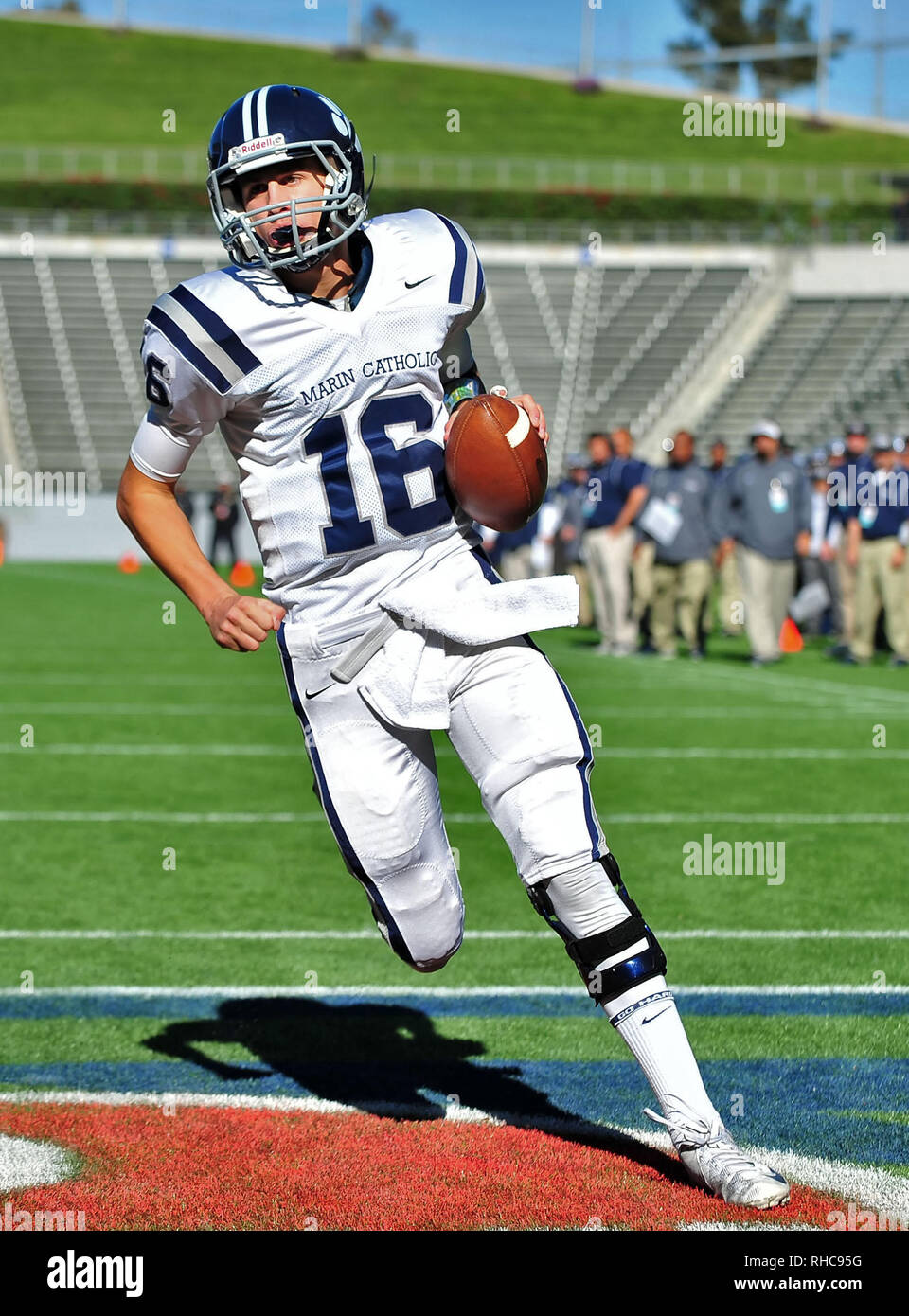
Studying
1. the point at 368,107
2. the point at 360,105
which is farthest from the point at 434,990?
the point at 360,105

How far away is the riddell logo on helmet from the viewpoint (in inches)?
135

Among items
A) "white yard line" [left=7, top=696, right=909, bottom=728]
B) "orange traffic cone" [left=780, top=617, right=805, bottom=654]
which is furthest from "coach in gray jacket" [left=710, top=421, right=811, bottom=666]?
"white yard line" [left=7, top=696, right=909, bottom=728]

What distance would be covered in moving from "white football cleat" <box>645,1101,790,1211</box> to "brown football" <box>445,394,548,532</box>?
1.20 metres

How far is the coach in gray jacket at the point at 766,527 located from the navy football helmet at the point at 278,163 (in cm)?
1066

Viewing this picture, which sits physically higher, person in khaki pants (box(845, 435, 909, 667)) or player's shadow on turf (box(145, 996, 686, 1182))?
player's shadow on turf (box(145, 996, 686, 1182))

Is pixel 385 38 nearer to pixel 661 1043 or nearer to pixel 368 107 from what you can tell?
pixel 368 107

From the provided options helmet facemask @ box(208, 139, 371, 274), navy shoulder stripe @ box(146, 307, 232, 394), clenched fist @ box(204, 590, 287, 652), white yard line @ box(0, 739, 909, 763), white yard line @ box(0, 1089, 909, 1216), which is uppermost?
helmet facemask @ box(208, 139, 371, 274)

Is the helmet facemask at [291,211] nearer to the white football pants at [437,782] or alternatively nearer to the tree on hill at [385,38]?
the white football pants at [437,782]

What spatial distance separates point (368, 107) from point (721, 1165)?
55326mm

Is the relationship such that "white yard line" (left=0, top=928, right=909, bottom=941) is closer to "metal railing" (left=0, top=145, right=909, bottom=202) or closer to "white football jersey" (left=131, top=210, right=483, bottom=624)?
"white football jersey" (left=131, top=210, right=483, bottom=624)

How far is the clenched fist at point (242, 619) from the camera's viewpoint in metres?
3.23

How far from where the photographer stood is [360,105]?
55.6 meters
